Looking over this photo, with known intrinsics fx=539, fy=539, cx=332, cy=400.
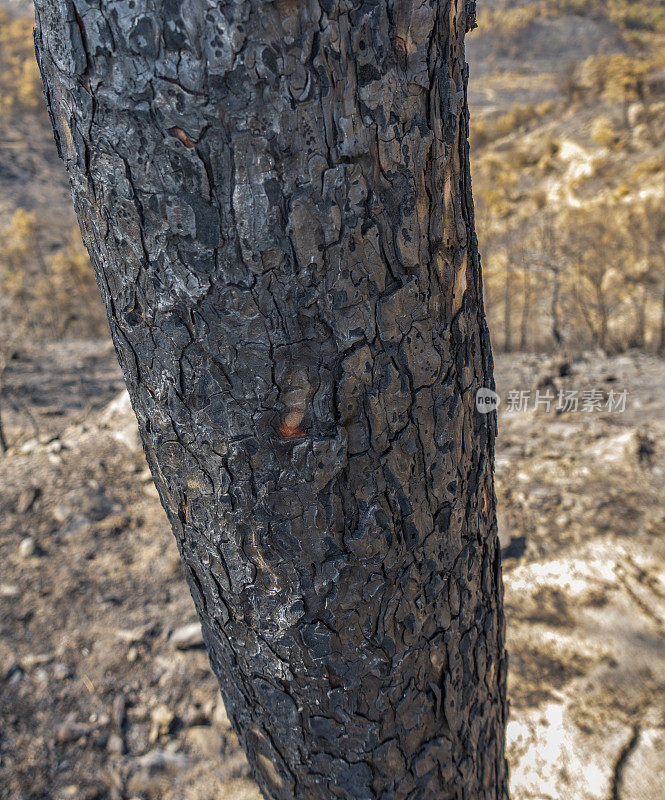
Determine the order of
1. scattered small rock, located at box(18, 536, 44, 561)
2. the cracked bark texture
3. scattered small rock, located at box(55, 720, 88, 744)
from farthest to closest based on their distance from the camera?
1. scattered small rock, located at box(18, 536, 44, 561)
2. scattered small rock, located at box(55, 720, 88, 744)
3. the cracked bark texture

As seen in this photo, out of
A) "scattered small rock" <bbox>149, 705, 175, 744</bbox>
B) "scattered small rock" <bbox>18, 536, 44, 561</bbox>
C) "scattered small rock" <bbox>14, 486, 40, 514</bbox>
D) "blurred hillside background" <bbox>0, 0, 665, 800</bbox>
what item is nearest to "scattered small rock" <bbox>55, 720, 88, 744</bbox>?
"blurred hillside background" <bbox>0, 0, 665, 800</bbox>

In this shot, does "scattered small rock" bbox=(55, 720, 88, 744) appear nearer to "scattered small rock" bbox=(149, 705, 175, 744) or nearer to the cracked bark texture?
"scattered small rock" bbox=(149, 705, 175, 744)

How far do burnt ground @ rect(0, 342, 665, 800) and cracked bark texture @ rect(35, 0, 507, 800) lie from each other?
1303 mm

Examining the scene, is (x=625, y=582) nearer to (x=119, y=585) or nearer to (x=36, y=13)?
(x=119, y=585)

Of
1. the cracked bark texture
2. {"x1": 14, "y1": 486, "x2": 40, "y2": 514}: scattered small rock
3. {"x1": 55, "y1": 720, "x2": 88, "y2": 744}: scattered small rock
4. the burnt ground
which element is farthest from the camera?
{"x1": 14, "y1": 486, "x2": 40, "y2": 514}: scattered small rock

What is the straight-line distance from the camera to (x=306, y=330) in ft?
2.05

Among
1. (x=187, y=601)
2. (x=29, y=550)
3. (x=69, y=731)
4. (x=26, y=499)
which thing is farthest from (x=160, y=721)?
(x=26, y=499)

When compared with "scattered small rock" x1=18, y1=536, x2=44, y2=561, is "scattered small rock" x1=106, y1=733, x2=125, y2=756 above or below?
below

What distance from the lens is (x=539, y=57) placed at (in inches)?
1069

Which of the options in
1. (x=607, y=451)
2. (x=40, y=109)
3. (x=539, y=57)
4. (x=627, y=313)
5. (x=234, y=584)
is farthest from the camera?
(x=539, y=57)

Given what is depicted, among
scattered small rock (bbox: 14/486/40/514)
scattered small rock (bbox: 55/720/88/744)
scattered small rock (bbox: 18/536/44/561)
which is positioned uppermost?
scattered small rock (bbox: 14/486/40/514)

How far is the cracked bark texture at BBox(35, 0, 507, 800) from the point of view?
537mm

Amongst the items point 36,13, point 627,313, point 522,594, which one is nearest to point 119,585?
point 522,594

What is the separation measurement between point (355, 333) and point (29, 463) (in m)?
3.61
